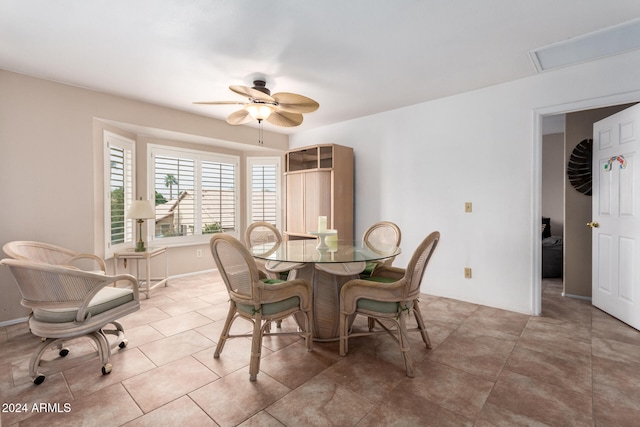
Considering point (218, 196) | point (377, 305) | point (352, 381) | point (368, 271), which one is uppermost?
point (218, 196)

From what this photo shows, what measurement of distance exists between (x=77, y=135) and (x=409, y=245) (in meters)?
4.08

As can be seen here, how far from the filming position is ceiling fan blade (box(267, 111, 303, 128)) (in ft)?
9.53

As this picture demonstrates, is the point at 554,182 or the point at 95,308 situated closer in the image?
the point at 95,308

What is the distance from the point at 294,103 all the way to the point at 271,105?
225mm

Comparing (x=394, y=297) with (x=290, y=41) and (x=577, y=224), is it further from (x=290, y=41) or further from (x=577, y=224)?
(x=577, y=224)

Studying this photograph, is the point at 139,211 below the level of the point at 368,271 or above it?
above

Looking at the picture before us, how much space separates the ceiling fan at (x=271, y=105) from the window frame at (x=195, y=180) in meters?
1.99

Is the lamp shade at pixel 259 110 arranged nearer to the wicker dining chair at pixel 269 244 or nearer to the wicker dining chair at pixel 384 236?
the wicker dining chair at pixel 269 244

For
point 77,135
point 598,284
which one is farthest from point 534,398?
point 77,135

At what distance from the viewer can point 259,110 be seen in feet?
8.78

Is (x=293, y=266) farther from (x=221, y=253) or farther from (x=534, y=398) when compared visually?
(x=534, y=398)

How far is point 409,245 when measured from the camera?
3.97 meters

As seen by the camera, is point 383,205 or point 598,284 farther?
point 383,205

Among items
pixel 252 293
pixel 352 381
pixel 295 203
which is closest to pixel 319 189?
pixel 295 203
